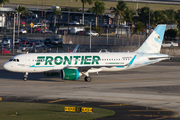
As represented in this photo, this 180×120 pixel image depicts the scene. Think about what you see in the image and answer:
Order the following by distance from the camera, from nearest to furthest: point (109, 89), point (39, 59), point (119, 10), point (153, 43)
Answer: point (109, 89)
point (39, 59)
point (153, 43)
point (119, 10)

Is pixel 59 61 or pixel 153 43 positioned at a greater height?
pixel 153 43

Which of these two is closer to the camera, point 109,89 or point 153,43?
point 109,89

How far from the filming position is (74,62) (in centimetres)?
4653

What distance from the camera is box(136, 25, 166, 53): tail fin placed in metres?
51.6

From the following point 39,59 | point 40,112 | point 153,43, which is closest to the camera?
point 40,112

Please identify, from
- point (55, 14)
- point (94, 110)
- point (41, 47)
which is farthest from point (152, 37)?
point (55, 14)

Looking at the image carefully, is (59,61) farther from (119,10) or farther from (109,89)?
(119,10)

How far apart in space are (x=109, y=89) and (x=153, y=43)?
1592 cm

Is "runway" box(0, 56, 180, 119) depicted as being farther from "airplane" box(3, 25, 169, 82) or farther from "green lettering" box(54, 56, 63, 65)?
"green lettering" box(54, 56, 63, 65)

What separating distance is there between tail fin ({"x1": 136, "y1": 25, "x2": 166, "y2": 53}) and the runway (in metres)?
4.52

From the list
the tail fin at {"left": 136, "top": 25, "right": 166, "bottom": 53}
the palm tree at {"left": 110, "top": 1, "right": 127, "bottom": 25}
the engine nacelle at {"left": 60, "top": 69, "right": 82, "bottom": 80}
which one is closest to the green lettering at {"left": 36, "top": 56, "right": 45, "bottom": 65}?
the engine nacelle at {"left": 60, "top": 69, "right": 82, "bottom": 80}

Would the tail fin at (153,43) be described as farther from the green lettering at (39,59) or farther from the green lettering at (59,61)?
the green lettering at (39,59)

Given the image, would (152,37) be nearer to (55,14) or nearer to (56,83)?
(56,83)

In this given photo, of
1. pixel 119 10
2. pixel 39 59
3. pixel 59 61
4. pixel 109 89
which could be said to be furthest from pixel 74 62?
pixel 119 10
